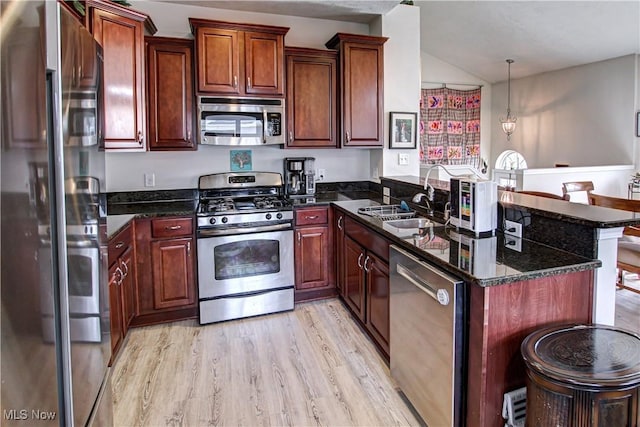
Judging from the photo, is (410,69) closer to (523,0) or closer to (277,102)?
(277,102)

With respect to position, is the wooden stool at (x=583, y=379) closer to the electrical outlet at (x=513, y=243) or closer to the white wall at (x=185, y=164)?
the electrical outlet at (x=513, y=243)

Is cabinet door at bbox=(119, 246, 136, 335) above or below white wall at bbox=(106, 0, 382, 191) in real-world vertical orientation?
below

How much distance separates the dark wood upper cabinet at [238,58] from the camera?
11.2ft

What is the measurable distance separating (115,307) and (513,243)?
235cm

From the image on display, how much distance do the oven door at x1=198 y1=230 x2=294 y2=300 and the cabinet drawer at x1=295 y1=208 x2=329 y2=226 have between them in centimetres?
16

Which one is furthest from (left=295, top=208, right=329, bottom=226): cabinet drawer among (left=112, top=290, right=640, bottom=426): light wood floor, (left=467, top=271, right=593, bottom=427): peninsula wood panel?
(left=467, top=271, right=593, bottom=427): peninsula wood panel

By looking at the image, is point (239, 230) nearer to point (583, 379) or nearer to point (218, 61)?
point (218, 61)

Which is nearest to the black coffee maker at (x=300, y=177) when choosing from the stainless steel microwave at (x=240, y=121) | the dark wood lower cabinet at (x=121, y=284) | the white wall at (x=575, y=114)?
the stainless steel microwave at (x=240, y=121)

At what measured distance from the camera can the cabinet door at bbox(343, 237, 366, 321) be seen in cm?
305

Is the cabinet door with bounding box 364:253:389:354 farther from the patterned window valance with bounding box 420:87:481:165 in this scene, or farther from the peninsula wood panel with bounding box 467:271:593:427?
the patterned window valance with bounding box 420:87:481:165

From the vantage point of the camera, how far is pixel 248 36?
3.50 metres

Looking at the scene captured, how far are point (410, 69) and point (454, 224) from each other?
7.13 ft

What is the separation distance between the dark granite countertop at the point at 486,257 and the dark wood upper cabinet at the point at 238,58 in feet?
6.20

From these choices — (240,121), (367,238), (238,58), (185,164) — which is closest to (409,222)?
(367,238)
